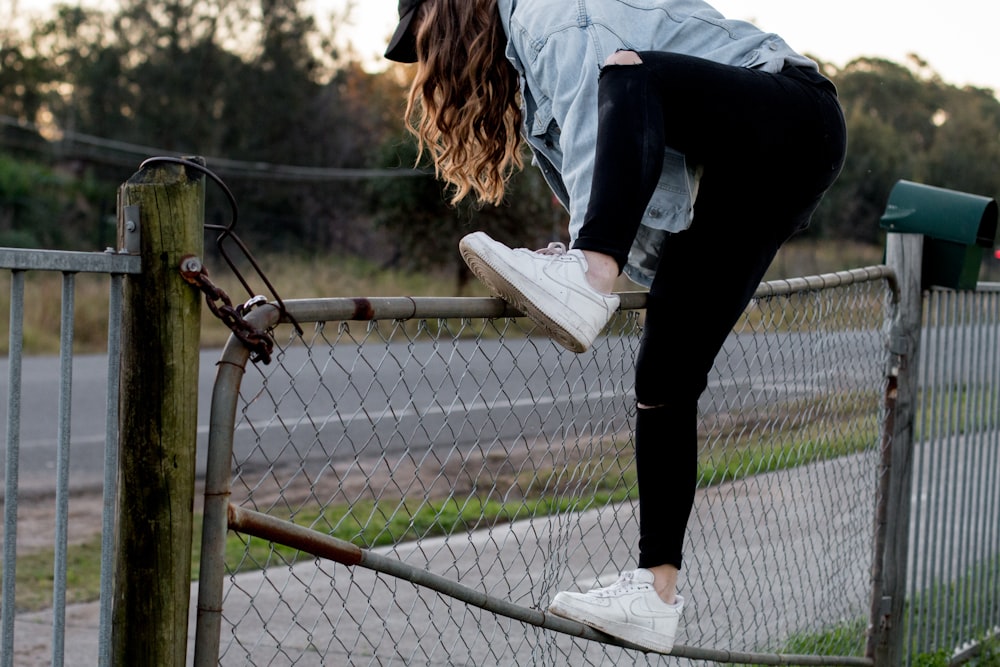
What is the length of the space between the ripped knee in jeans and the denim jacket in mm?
76

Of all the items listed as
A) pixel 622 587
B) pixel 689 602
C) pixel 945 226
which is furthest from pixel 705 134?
pixel 689 602

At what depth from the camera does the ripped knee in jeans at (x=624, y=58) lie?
201 centimetres

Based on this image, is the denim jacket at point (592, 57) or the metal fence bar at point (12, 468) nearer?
the metal fence bar at point (12, 468)

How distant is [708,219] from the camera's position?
89.8 inches

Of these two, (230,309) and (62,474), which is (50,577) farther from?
(230,309)

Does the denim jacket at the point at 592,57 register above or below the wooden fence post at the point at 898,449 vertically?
above

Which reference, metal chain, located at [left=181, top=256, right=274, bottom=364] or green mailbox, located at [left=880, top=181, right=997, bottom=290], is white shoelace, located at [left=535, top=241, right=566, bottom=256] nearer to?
metal chain, located at [left=181, top=256, right=274, bottom=364]

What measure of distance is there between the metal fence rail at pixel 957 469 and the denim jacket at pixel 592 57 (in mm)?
1864

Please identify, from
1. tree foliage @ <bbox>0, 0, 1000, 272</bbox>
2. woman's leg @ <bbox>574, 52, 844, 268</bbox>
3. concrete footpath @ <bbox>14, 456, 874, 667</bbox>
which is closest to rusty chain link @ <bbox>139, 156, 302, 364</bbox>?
woman's leg @ <bbox>574, 52, 844, 268</bbox>

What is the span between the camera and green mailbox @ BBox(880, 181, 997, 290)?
355 centimetres

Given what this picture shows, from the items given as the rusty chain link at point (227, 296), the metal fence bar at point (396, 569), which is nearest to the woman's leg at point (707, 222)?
the metal fence bar at point (396, 569)

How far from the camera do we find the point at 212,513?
1.60 m

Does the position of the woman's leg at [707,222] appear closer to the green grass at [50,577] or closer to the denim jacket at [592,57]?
the denim jacket at [592,57]

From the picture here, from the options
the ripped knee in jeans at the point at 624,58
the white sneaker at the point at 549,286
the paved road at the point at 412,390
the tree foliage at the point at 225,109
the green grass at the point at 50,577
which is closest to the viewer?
the white sneaker at the point at 549,286
